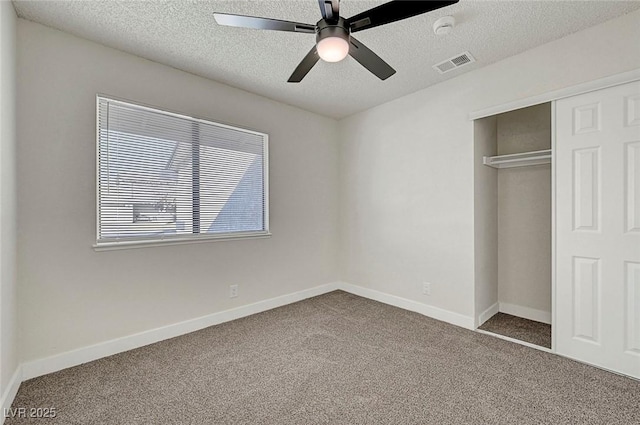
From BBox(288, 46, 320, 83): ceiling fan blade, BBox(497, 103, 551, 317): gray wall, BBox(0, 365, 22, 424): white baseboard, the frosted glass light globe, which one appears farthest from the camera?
BBox(497, 103, 551, 317): gray wall

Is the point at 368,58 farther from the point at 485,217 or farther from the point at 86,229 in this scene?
the point at 86,229

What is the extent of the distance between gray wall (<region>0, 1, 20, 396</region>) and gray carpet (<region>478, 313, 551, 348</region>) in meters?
3.84

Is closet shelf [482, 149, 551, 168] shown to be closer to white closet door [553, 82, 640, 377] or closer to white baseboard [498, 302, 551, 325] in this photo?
white closet door [553, 82, 640, 377]

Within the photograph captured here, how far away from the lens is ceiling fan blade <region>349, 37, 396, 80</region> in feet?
5.79

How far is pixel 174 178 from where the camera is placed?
2.88 metres

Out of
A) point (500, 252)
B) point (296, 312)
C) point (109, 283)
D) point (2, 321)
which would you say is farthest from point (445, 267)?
point (2, 321)

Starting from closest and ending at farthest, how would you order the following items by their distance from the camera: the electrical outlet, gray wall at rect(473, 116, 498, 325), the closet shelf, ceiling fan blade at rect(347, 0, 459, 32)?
1. ceiling fan blade at rect(347, 0, 459, 32)
2. the closet shelf
3. gray wall at rect(473, 116, 498, 325)
4. the electrical outlet

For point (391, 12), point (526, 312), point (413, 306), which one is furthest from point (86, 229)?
point (526, 312)

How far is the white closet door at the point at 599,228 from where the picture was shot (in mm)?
2090

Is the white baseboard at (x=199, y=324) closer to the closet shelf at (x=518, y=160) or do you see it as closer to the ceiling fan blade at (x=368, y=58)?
the closet shelf at (x=518, y=160)

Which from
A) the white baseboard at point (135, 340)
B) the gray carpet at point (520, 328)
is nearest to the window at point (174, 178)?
the white baseboard at point (135, 340)

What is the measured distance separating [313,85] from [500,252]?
2.94m

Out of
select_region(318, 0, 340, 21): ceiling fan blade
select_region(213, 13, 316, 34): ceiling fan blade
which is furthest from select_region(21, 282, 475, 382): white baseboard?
select_region(318, 0, 340, 21): ceiling fan blade

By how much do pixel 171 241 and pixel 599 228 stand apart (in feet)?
12.0
